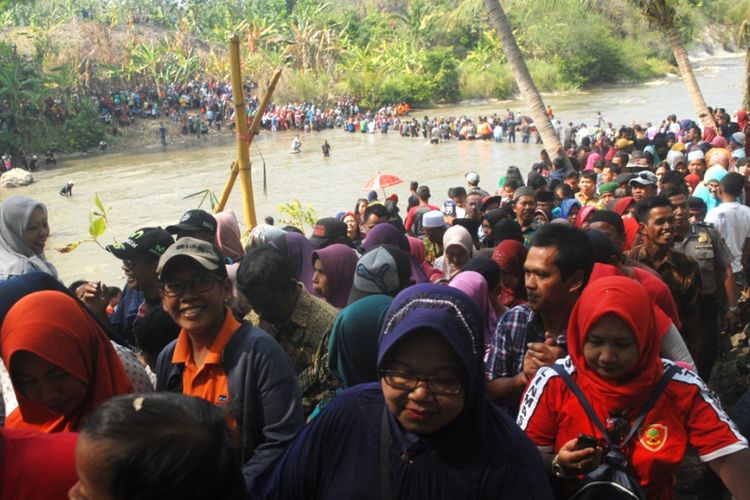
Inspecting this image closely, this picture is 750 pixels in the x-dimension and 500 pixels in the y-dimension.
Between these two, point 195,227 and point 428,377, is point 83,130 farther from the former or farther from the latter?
point 428,377

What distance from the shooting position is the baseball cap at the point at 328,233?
17.8ft

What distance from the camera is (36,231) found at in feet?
12.6

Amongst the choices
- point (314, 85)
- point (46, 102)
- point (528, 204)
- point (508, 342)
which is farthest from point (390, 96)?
point (508, 342)

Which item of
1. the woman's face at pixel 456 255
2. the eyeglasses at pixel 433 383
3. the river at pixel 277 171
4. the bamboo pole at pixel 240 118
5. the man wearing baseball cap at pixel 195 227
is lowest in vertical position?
the river at pixel 277 171

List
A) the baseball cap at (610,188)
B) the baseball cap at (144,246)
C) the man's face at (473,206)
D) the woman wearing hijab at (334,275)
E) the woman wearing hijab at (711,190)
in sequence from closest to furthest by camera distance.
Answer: the baseball cap at (144,246), the woman wearing hijab at (334,275), the woman wearing hijab at (711,190), the baseball cap at (610,188), the man's face at (473,206)

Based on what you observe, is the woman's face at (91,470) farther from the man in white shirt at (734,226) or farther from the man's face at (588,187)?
the man's face at (588,187)

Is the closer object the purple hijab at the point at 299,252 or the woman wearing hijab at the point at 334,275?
the woman wearing hijab at the point at 334,275

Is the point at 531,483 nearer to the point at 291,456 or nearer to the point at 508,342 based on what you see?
the point at 291,456

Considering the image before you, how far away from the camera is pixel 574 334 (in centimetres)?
217

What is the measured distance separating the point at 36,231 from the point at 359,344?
2.34 m

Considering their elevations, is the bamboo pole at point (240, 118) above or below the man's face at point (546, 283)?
above

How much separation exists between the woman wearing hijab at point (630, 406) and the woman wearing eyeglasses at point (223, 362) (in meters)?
0.73

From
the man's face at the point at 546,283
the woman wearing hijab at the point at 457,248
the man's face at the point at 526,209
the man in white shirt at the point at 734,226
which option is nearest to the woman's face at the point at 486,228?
the man's face at the point at 526,209

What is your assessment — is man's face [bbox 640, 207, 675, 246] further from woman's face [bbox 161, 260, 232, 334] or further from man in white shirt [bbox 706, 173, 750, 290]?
woman's face [bbox 161, 260, 232, 334]
